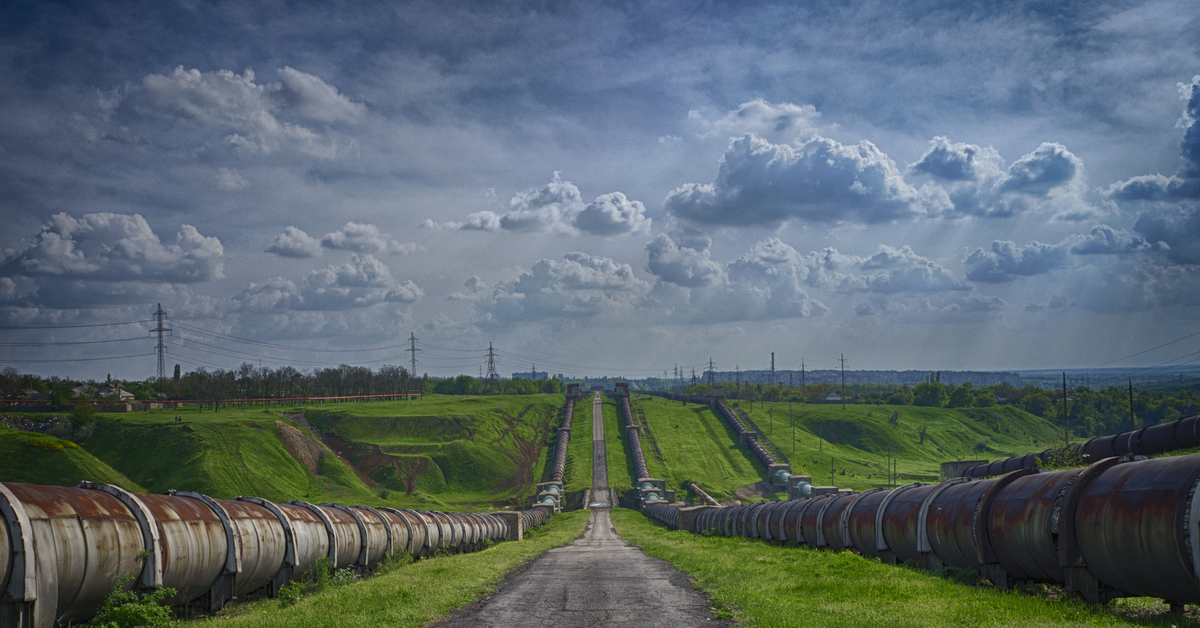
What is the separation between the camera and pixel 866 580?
17.6 metres

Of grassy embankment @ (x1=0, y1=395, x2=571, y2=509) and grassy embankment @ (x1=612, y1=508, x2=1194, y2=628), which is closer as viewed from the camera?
grassy embankment @ (x1=612, y1=508, x2=1194, y2=628)

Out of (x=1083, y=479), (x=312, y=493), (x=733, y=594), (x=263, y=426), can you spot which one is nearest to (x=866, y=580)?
(x=733, y=594)

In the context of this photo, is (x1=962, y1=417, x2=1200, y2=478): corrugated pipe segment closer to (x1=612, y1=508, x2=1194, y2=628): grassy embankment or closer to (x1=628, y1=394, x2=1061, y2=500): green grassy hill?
(x1=612, y1=508, x2=1194, y2=628): grassy embankment

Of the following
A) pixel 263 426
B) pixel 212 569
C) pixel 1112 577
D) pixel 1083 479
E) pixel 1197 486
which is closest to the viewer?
pixel 1197 486

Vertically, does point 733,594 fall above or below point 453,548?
above

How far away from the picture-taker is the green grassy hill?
117500 millimetres

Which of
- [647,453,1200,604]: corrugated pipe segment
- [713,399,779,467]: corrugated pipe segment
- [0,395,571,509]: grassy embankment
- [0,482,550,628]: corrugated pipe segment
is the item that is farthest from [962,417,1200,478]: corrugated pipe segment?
[0,395,571,509]: grassy embankment

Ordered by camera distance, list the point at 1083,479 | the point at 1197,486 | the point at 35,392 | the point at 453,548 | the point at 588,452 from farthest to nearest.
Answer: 1. the point at 35,392
2. the point at 588,452
3. the point at 453,548
4. the point at 1083,479
5. the point at 1197,486

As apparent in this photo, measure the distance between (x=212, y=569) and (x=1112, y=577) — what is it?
18.4 m

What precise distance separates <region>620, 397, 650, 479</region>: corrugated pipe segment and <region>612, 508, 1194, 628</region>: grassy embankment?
92.3 metres

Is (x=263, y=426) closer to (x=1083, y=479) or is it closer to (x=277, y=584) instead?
(x=277, y=584)

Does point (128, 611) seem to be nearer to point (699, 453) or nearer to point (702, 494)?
point (702, 494)

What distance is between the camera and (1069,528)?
13758 mm

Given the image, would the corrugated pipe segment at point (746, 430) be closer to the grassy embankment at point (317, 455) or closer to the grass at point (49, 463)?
the grassy embankment at point (317, 455)
